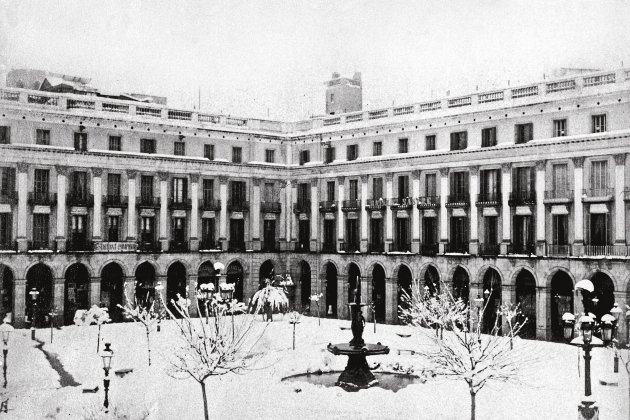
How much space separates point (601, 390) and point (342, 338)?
18641mm

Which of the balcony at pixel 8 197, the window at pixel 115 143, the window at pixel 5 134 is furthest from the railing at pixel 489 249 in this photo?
the window at pixel 5 134

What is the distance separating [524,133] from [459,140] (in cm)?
508

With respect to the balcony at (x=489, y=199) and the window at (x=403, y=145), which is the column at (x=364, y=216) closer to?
the window at (x=403, y=145)

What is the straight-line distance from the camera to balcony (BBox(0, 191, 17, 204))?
52309 millimetres

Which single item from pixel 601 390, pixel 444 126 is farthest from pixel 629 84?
pixel 601 390

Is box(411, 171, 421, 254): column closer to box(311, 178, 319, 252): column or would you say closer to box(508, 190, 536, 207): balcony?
box(508, 190, 536, 207): balcony

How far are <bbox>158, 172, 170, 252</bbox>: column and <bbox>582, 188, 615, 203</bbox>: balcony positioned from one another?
2901 cm

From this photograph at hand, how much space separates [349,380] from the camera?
114 feet

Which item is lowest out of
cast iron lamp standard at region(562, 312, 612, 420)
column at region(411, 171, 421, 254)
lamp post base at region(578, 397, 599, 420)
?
lamp post base at region(578, 397, 599, 420)

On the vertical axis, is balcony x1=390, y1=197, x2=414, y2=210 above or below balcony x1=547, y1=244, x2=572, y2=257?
above

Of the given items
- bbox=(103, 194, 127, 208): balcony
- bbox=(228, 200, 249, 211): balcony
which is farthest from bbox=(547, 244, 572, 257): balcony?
bbox=(103, 194, 127, 208): balcony

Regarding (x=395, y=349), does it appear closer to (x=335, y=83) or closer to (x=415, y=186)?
(x=415, y=186)

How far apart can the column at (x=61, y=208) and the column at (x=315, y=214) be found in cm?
1884

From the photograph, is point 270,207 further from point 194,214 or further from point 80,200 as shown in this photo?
point 80,200
